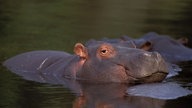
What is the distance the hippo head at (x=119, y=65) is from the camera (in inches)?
344

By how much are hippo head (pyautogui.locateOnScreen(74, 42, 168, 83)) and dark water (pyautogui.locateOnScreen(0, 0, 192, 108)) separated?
247mm

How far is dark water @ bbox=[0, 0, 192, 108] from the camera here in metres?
7.92

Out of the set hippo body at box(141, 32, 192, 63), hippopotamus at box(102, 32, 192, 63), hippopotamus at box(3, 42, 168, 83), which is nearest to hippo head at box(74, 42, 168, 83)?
hippopotamus at box(3, 42, 168, 83)

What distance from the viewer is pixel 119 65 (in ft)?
29.4

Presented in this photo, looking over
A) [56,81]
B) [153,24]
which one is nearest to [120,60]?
[56,81]

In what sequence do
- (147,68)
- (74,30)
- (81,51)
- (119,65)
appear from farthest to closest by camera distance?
(74,30) → (81,51) → (119,65) → (147,68)

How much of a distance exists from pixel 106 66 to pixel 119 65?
17cm

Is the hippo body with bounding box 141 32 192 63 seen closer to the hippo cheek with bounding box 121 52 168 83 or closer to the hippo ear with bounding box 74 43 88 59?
the hippo ear with bounding box 74 43 88 59

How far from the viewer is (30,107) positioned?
7.41m

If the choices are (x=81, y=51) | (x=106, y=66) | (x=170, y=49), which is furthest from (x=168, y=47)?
(x=106, y=66)

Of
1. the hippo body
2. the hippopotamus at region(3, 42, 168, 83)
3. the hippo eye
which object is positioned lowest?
the hippo body

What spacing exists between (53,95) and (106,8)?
1447cm

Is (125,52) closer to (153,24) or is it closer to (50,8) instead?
(153,24)

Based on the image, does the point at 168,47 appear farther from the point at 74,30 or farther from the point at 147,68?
the point at 147,68
